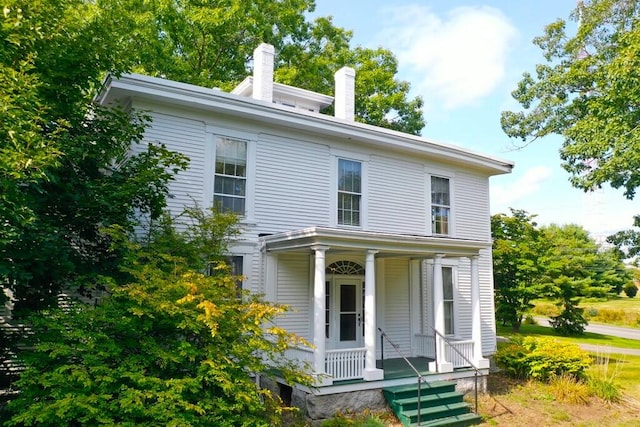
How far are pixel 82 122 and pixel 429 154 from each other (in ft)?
29.6

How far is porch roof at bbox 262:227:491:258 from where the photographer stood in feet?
29.5

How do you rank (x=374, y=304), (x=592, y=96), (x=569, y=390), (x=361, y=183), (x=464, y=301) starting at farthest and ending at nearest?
1. (x=592, y=96)
2. (x=464, y=301)
3. (x=361, y=183)
4. (x=569, y=390)
5. (x=374, y=304)

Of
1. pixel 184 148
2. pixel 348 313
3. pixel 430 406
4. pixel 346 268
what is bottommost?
pixel 430 406

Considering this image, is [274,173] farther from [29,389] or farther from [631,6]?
[631,6]

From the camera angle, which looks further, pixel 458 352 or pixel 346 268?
pixel 346 268

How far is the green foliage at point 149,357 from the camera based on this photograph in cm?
550

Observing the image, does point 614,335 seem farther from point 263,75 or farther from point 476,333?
point 263,75

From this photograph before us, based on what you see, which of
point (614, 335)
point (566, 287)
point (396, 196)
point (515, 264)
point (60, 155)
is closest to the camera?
point (60, 155)

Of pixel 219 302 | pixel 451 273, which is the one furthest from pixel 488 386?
pixel 219 302

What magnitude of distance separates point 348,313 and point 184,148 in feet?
A: 19.4

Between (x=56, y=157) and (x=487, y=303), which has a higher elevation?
(x=56, y=157)

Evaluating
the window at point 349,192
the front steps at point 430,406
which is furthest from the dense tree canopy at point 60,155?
the front steps at point 430,406

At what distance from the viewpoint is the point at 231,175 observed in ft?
34.1

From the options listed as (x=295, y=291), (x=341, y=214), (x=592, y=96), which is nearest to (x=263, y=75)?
(x=341, y=214)
